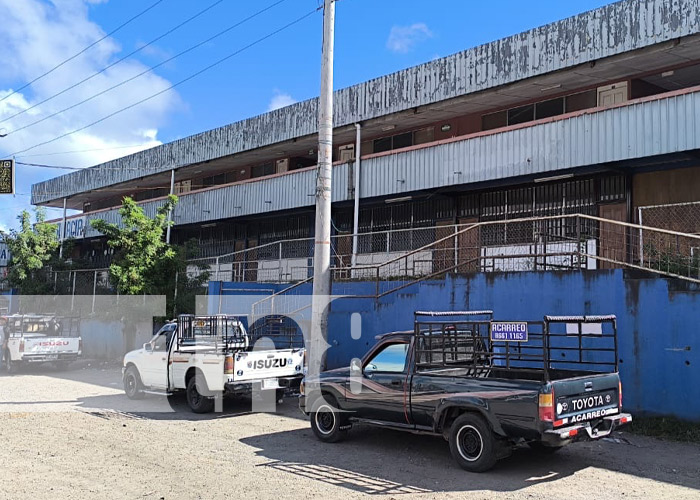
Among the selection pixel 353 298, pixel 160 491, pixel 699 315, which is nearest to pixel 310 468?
pixel 160 491

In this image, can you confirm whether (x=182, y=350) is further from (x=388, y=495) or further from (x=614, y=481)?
(x=614, y=481)

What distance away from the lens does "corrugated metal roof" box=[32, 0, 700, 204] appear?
15.5 metres

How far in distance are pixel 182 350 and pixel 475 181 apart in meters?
9.84

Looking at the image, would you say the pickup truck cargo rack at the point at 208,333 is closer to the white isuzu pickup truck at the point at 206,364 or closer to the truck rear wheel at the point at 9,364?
the white isuzu pickup truck at the point at 206,364

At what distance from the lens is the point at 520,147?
58.1 ft

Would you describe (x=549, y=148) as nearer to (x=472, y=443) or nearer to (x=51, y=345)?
(x=472, y=443)

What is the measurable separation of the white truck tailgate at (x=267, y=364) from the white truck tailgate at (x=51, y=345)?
10090 mm

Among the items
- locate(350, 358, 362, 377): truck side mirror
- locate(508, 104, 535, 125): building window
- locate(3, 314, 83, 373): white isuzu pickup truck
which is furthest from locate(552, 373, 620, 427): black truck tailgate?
locate(3, 314, 83, 373): white isuzu pickup truck

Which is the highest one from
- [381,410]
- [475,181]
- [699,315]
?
[475,181]

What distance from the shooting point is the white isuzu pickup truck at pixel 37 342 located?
18.6 meters

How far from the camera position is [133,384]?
1397 cm

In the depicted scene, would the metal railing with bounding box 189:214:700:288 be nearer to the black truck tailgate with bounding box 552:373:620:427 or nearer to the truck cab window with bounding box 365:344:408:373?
the black truck tailgate with bounding box 552:373:620:427

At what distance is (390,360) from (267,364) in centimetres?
360

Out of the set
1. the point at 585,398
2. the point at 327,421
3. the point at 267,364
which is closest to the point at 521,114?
the point at 267,364
